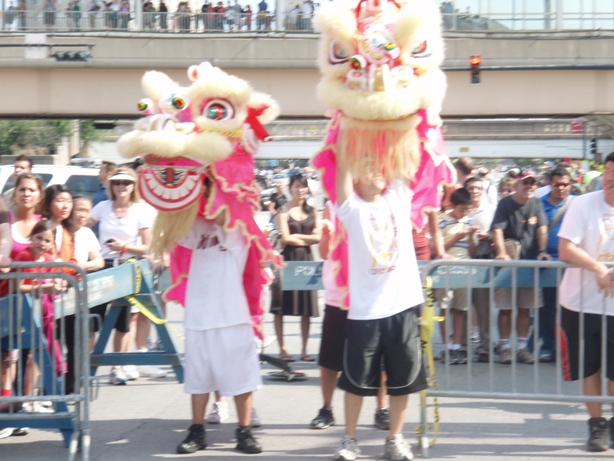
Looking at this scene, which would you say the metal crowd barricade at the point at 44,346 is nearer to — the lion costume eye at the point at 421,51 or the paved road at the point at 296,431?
the paved road at the point at 296,431

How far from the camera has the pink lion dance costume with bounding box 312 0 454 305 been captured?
198 inches

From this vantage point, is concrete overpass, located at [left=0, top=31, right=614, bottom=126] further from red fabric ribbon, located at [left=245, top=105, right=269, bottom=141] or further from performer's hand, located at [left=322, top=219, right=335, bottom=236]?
performer's hand, located at [left=322, top=219, right=335, bottom=236]

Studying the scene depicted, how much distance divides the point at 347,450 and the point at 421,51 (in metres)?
2.30

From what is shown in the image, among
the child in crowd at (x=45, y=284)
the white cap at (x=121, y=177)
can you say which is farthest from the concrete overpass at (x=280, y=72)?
the child in crowd at (x=45, y=284)

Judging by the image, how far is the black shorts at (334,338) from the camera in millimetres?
5652

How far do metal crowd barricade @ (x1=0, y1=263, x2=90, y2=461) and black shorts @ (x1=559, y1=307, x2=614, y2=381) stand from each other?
2.85 meters

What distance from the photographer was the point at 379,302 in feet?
16.2

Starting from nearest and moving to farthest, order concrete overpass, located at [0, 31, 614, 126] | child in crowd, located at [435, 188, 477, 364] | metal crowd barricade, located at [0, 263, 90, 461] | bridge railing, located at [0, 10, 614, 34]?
metal crowd barricade, located at [0, 263, 90, 461], child in crowd, located at [435, 188, 477, 364], concrete overpass, located at [0, 31, 614, 126], bridge railing, located at [0, 10, 614, 34]

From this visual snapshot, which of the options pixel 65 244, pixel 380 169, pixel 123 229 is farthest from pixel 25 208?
pixel 380 169

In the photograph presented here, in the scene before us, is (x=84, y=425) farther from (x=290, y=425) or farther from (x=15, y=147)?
(x=15, y=147)

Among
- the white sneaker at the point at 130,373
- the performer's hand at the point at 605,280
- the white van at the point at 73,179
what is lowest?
the white sneaker at the point at 130,373

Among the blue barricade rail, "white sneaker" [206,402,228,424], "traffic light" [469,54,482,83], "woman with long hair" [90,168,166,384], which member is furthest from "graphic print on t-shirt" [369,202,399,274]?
"traffic light" [469,54,482,83]

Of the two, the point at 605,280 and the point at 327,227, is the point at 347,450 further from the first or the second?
the point at 605,280

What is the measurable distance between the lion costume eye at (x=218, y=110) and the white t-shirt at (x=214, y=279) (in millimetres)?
605
